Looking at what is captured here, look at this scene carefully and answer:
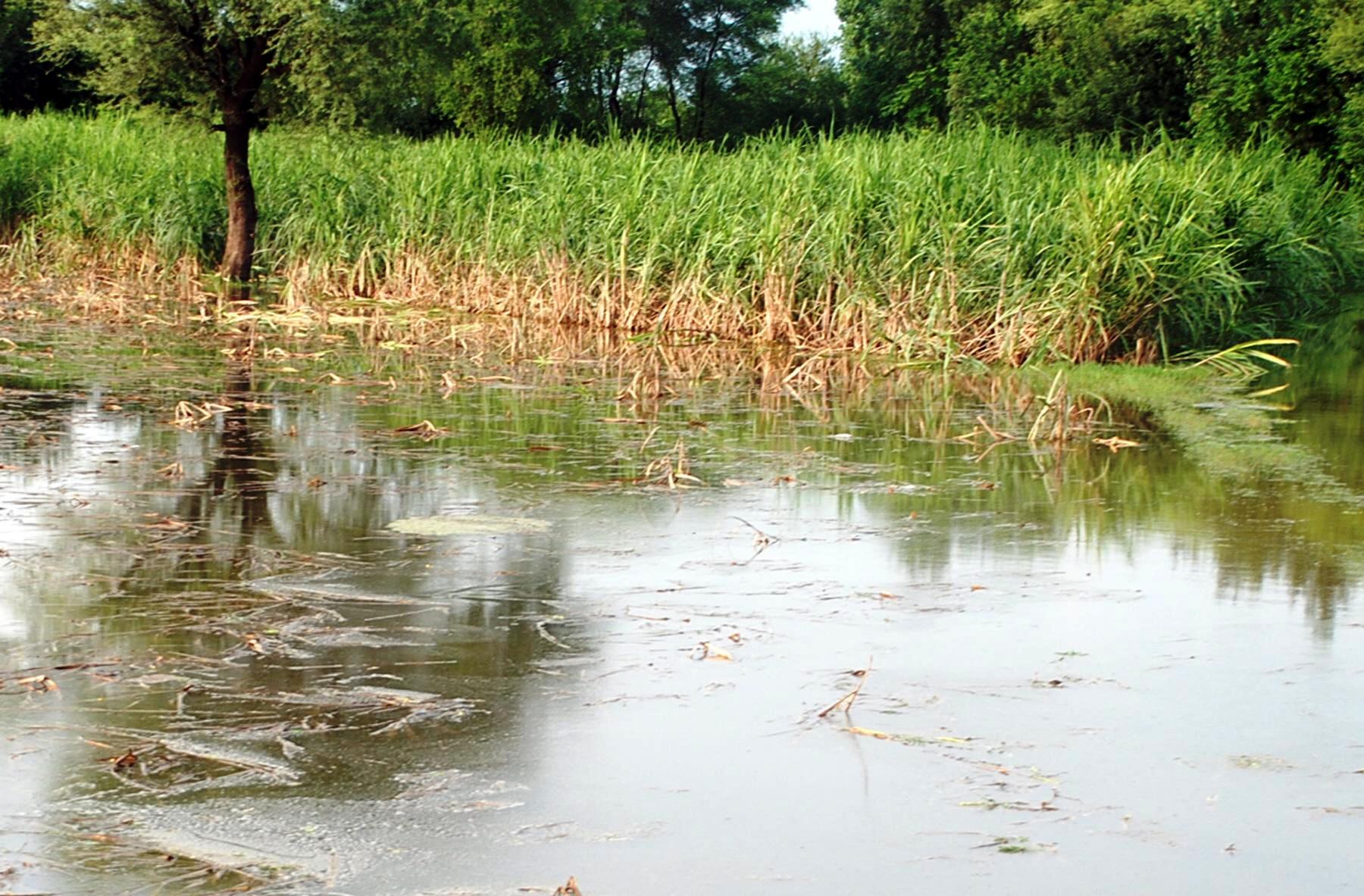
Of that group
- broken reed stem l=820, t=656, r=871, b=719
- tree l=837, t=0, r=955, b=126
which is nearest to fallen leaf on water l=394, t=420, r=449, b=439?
broken reed stem l=820, t=656, r=871, b=719

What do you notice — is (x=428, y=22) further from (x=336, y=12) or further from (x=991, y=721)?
(x=991, y=721)

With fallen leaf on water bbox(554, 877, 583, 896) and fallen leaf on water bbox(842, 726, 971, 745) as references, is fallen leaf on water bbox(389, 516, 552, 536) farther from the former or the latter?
fallen leaf on water bbox(554, 877, 583, 896)

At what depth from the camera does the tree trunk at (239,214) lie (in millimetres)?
17031

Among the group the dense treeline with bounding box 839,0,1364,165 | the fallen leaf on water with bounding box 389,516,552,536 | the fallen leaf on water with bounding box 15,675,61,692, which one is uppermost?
the dense treeline with bounding box 839,0,1364,165

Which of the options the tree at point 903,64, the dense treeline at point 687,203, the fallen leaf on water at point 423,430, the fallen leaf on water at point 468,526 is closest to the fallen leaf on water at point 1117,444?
the dense treeline at point 687,203

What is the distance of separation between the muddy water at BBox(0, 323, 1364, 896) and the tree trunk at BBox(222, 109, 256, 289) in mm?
9228

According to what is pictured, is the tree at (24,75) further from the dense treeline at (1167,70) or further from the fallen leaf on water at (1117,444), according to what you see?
the fallen leaf on water at (1117,444)

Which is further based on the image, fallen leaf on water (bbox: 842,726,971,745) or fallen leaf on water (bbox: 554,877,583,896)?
fallen leaf on water (bbox: 842,726,971,745)

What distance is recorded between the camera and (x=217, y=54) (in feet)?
54.4

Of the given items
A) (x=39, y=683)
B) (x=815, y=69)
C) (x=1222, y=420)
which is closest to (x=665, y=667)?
(x=39, y=683)

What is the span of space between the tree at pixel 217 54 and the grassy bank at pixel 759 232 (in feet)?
1.41

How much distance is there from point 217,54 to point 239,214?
176 cm

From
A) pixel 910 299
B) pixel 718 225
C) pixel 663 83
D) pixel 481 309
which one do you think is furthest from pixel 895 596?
pixel 663 83

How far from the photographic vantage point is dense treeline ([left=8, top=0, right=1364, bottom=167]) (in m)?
16.9
